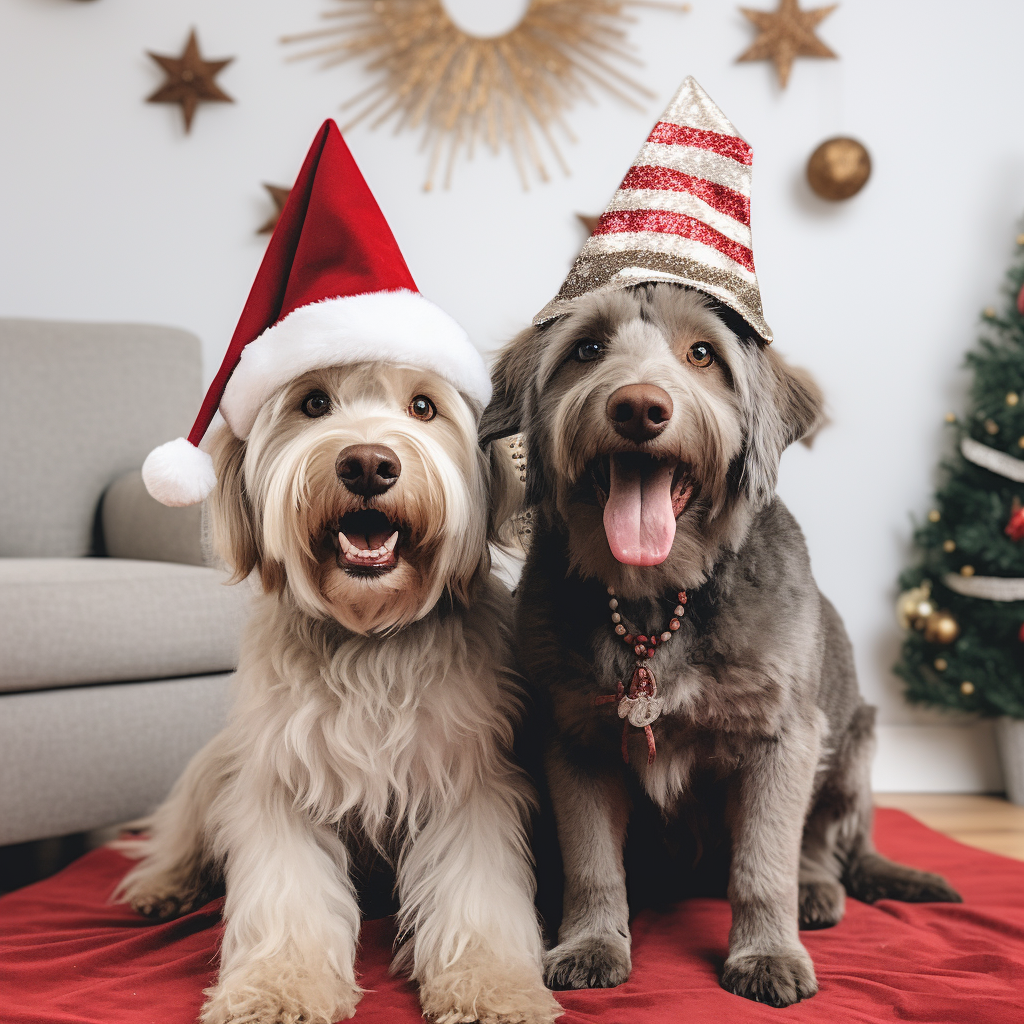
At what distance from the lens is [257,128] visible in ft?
9.84

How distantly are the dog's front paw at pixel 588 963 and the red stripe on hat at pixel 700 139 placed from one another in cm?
108

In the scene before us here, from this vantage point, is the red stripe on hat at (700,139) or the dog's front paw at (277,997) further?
the red stripe on hat at (700,139)

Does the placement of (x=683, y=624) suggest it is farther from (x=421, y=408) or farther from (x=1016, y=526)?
(x=1016, y=526)

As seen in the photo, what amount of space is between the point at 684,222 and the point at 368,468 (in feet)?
1.79

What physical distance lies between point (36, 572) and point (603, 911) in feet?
4.16

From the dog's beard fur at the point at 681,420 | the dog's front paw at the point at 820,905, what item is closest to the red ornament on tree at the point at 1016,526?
the dog's front paw at the point at 820,905

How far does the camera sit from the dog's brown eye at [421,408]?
4.18 feet

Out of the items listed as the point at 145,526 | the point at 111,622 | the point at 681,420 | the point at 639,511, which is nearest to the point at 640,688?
the point at 639,511

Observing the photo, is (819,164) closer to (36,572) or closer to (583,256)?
(583,256)

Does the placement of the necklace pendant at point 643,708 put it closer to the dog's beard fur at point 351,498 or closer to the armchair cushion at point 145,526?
the dog's beard fur at point 351,498

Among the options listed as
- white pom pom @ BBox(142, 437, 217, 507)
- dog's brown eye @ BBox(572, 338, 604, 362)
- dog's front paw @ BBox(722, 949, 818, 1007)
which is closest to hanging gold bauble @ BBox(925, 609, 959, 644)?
dog's front paw @ BBox(722, 949, 818, 1007)

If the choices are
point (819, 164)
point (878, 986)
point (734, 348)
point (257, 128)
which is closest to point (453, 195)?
point (257, 128)

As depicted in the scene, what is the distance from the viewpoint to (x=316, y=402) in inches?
49.7

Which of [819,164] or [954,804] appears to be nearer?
[954,804]
